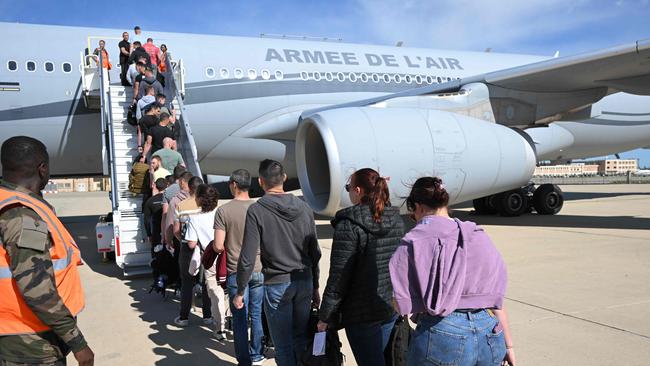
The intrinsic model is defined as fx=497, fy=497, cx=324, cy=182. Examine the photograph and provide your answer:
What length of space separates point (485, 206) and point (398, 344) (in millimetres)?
9166

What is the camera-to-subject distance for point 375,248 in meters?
2.41

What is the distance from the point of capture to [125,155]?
24.7 ft

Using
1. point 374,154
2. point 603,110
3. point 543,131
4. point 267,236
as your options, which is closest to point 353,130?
point 374,154

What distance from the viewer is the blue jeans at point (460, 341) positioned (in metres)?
1.82

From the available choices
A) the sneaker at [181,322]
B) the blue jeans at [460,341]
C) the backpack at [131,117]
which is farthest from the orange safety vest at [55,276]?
the backpack at [131,117]

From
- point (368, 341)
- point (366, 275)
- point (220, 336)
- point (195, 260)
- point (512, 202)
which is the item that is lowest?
point (220, 336)

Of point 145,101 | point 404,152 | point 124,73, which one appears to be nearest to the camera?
point 404,152

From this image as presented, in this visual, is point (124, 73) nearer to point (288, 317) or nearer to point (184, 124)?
point (184, 124)

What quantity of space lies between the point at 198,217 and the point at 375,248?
200cm

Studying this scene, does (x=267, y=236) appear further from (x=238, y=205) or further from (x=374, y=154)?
(x=374, y=154)

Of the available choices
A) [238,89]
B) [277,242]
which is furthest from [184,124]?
[277,242]

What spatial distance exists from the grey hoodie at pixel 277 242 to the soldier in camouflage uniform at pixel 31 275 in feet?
3.54

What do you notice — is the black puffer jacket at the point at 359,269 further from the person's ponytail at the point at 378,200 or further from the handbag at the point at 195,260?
the handbag at the point at 195,260

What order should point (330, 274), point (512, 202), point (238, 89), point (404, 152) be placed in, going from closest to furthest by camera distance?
1. point (330, 274)
2. point (404, 152)
3. point (238, 89)
4. point (512, 202)
